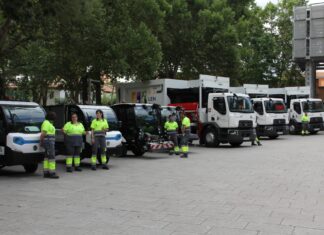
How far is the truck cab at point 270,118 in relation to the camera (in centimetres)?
2530

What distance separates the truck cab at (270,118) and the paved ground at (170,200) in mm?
11489

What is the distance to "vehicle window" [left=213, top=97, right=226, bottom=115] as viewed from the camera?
65.1ft

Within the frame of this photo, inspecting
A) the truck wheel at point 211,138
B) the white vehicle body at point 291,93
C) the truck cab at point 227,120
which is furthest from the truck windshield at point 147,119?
the white vehicle body at point 291,93

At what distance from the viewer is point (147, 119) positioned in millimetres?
16594

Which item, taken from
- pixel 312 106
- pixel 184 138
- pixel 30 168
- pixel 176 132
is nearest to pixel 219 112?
pixel 176 132

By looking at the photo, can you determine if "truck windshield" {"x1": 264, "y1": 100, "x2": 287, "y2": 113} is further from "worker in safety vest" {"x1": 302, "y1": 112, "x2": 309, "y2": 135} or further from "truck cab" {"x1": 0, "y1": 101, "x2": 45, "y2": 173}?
"truck cab" {"x1": 0, "y1": 101, "x2": 45, "y2": 173}

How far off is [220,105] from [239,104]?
2.91 ft

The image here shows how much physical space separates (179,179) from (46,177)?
3.10 meters

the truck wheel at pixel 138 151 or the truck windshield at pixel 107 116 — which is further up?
the truck windshield at pixel 107 116

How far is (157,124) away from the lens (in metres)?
16.8

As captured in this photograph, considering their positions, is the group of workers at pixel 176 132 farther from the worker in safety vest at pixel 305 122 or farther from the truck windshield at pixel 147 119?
the worker in safety vest at pixel 305 122

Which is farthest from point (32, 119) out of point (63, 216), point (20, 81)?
point (20, 81)

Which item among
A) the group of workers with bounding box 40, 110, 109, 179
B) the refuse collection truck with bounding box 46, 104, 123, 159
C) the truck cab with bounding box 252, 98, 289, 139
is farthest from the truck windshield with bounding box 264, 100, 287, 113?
the group of workers with bounding box 40, 110, 109, 179

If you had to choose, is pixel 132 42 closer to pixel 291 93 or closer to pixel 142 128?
pixel 142 128
